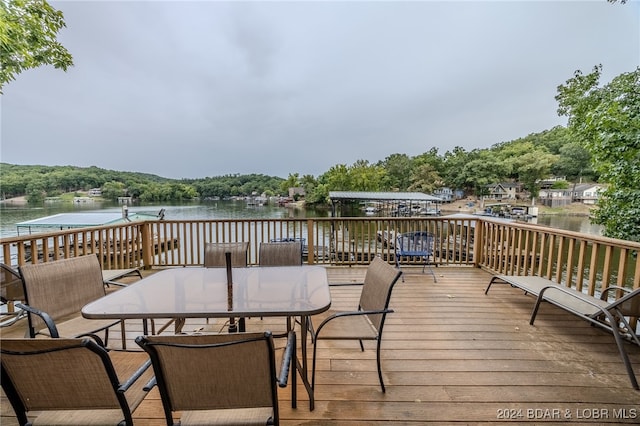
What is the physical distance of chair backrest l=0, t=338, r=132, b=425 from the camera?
977 millimetres

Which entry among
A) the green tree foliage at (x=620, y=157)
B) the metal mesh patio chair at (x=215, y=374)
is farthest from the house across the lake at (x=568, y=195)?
the metal mesh patio chair at (x=215, y=374)

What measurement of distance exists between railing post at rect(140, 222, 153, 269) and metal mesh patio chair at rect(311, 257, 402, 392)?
4.30 meters

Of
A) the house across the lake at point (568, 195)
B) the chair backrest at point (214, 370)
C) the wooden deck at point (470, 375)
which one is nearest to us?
the chair backrest at point (214, 370)

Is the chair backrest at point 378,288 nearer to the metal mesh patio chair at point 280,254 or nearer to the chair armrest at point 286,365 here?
the chair armrest at point 286,365

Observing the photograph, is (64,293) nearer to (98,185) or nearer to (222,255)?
(222,255)

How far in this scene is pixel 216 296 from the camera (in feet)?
5.94

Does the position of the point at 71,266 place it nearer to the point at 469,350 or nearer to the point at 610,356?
the point at 469,350

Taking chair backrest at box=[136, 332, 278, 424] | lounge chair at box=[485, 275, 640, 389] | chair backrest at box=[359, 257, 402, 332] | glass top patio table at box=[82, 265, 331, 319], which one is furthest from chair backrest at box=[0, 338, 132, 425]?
lounge chair at box=[485, 275, 640, 389]

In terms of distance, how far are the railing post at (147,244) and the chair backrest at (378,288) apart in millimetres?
4395

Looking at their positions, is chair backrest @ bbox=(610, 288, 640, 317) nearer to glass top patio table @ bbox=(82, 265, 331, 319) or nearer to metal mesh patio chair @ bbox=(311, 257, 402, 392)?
metal mesh patio chair @ bbox=(311, 257, 402, 392)

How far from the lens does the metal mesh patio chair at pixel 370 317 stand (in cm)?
179

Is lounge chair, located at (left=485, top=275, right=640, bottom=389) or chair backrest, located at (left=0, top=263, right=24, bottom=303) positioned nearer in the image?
lounge chair, located at (left=485, top=275, right=640, bottom=389)

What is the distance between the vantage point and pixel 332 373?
203 centimetres

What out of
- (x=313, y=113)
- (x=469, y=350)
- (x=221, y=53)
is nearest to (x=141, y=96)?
(x=221, y=53)
